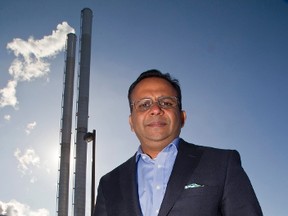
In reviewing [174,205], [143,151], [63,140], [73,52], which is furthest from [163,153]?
[73,52]

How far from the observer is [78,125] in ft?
81.8

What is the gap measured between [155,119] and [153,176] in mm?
404

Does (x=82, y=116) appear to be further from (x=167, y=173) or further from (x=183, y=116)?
(x=167, y=173)

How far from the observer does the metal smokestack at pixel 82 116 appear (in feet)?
79.1

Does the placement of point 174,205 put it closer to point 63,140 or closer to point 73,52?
point 63,140

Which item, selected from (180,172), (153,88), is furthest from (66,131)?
→ (180,172)

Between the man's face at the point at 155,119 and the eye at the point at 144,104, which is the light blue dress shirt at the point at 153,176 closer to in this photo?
the man's face at the point at 155,119

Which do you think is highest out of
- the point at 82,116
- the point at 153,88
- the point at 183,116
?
the point at 82,116

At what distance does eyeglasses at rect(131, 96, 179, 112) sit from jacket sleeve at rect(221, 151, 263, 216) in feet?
1.92

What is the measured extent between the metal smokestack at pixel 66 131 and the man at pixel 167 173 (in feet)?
82.1

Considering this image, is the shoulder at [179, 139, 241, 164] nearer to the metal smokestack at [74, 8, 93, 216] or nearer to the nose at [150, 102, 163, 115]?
the nose at [150, 102, 163, 115]

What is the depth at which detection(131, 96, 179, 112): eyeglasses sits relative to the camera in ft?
8.46

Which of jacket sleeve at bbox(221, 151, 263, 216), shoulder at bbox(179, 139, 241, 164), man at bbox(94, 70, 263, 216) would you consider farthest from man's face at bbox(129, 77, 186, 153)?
jacket sleeve at bbox(221, 151, 263, 216)

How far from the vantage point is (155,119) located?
99.7 inches
